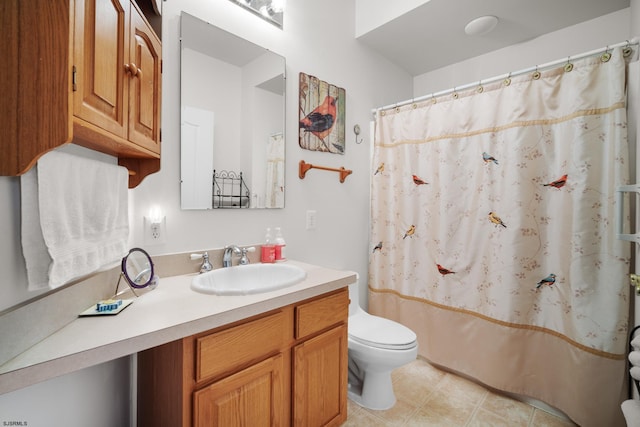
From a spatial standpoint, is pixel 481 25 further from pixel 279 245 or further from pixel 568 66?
pixel 279 245

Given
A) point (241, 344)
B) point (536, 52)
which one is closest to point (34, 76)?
point (241, 344)

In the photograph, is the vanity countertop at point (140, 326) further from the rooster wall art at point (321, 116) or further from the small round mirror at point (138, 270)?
the rooster wall art at point (321, 116)

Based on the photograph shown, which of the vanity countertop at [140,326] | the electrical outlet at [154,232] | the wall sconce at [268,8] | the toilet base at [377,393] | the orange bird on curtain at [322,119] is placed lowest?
the toilet base at [377,393]

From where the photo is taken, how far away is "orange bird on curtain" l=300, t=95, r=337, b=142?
1945 mm

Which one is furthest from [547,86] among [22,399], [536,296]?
[22,399]

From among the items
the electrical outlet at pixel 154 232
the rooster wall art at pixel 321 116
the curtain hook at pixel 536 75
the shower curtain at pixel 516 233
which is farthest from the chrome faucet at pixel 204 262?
the curtain hook at pixel 536 75

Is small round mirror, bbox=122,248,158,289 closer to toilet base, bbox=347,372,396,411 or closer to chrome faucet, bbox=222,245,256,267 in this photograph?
chrome faucet, bbox=222,245,256,267

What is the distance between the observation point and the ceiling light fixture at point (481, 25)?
6.45ft

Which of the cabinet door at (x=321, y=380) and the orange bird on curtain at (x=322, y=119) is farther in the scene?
the orange bird on curtain at (x=322, y=119)

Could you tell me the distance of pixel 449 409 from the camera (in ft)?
5.59

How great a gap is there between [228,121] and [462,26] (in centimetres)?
178

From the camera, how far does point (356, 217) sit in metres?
2.33

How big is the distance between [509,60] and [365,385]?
258cm

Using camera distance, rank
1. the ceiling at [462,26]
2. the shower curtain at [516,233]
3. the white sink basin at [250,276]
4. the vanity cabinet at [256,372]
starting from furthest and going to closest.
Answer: the ceiling at [462,26]
the shower curtain at [516,233]
the white sink basin at [250,276]
the vanity cabinet at [256,372]
